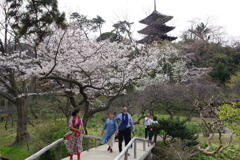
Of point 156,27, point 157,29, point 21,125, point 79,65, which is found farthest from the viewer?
point 157,29

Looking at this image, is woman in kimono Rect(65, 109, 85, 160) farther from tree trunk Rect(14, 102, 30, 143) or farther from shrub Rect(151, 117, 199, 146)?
tree trunk Rect(14, 102, 30, 143)

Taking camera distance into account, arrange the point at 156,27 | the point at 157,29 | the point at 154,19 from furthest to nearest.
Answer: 1. the point at 154,19
2. the point at 157,29
3. the point at 156,27

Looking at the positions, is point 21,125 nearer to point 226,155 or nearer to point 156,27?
point 226,155

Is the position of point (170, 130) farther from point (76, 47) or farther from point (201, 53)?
point (201, 53)

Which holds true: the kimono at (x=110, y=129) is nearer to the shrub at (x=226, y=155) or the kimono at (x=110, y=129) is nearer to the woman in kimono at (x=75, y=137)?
the woman in kimono at (x=75, y=137)

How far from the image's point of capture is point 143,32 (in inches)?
1078

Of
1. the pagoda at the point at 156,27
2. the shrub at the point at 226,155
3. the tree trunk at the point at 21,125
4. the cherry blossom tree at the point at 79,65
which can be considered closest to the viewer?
the shrub at the point at 226,155

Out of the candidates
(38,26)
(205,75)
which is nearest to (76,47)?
(38,26)

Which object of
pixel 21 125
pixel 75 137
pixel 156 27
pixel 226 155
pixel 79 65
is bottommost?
pixel 226 155

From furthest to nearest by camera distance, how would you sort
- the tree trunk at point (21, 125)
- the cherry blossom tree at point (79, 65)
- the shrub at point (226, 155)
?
the tree trunk at point (21, 125)
the cherry blossom tree at point (79, 65)
the shrub at point (226, 155)

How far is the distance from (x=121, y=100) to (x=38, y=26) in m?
8.84

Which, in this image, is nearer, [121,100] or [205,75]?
[121,100]

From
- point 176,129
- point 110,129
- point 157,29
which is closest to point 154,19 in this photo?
point 157,29

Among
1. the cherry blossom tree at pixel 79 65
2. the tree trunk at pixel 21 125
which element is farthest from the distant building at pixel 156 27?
the tree trunk at pixel 21 125
